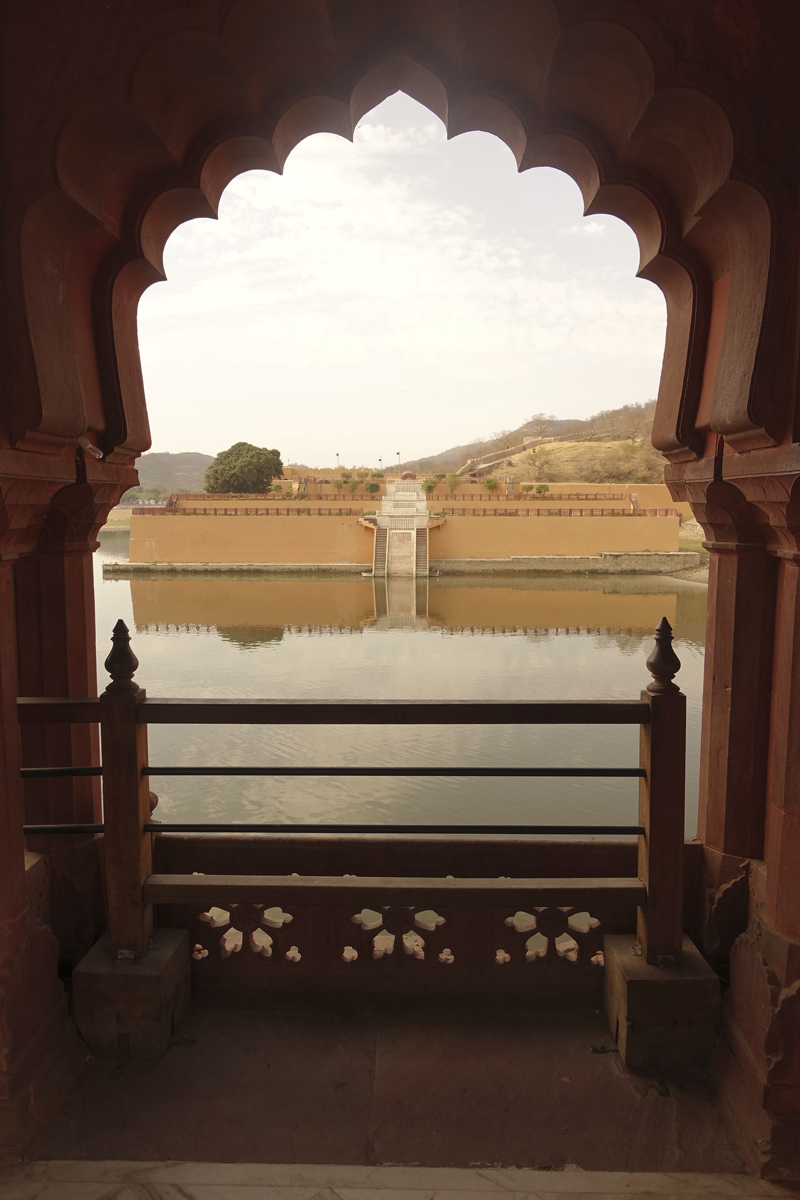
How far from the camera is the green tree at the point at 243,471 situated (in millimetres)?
30359

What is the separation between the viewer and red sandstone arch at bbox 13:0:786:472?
59.3 inches

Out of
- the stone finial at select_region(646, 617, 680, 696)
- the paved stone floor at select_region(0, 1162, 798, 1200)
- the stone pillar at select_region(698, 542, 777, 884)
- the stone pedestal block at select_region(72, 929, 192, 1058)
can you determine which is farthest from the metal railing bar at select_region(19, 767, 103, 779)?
the stone pillar at select_region(698, 542, 777, 884)

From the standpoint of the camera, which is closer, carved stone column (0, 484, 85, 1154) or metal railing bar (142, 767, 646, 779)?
carved stone column (0, 484, 85, 1154)

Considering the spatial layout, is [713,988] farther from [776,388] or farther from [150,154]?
[150,154]

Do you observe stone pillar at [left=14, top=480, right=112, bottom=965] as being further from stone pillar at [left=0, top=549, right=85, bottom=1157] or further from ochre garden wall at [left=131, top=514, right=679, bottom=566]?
ochre garden wall at [left=131, top=514, right=679, bottom=566]

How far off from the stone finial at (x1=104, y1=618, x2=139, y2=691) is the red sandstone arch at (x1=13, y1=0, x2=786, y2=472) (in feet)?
1.49

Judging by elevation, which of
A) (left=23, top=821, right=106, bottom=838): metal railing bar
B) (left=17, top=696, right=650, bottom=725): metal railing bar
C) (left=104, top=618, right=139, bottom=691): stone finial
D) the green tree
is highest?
the green tree

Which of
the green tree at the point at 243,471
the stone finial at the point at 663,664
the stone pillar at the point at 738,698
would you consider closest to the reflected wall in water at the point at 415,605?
the green tree at the point at 243,471

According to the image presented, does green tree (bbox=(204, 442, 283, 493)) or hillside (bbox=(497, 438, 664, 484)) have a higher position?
hillside (bbox=(497, 438, 664, 484))

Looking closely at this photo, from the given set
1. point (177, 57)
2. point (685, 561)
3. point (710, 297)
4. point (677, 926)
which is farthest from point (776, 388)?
point (685, 561)

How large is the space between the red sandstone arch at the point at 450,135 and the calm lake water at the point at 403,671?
2740mm

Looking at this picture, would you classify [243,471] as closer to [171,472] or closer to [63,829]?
[63,829]

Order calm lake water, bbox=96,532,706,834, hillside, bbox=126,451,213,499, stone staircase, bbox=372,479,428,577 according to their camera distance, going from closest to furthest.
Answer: calm lake water, bbox=96,532,706,834 < stone staircase, bbox=372,479,428,577 < hillside, bbox=126,451,213,499

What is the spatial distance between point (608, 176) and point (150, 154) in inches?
41.9
